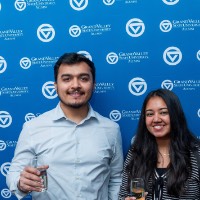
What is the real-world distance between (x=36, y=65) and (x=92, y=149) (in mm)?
928

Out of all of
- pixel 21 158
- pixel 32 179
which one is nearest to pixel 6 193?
pixel 21 158

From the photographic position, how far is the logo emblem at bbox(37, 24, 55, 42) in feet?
9.02

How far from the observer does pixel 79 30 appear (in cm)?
272

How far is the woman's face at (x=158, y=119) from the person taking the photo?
6.93 ft

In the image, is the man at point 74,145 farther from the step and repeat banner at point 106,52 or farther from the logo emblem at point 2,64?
the logo emblem at point 2,64

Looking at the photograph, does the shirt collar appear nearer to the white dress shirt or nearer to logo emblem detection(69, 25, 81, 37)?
the white dress shirt

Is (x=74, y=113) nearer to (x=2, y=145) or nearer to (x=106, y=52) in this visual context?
(x=106, y=52)

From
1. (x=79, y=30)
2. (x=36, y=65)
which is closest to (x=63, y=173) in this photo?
(x=36, y=65)

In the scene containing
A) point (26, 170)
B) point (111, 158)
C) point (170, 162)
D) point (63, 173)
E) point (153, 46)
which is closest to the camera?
point (26, 170)

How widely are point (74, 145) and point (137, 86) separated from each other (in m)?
0.77

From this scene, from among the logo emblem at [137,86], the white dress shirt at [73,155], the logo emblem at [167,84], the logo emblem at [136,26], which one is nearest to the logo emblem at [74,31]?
the logo emblem at [136,26]

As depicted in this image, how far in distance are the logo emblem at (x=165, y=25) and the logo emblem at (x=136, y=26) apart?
15cm

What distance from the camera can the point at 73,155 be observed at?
2.26 metres

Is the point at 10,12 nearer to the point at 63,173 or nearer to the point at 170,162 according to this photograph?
the point at 63,173
